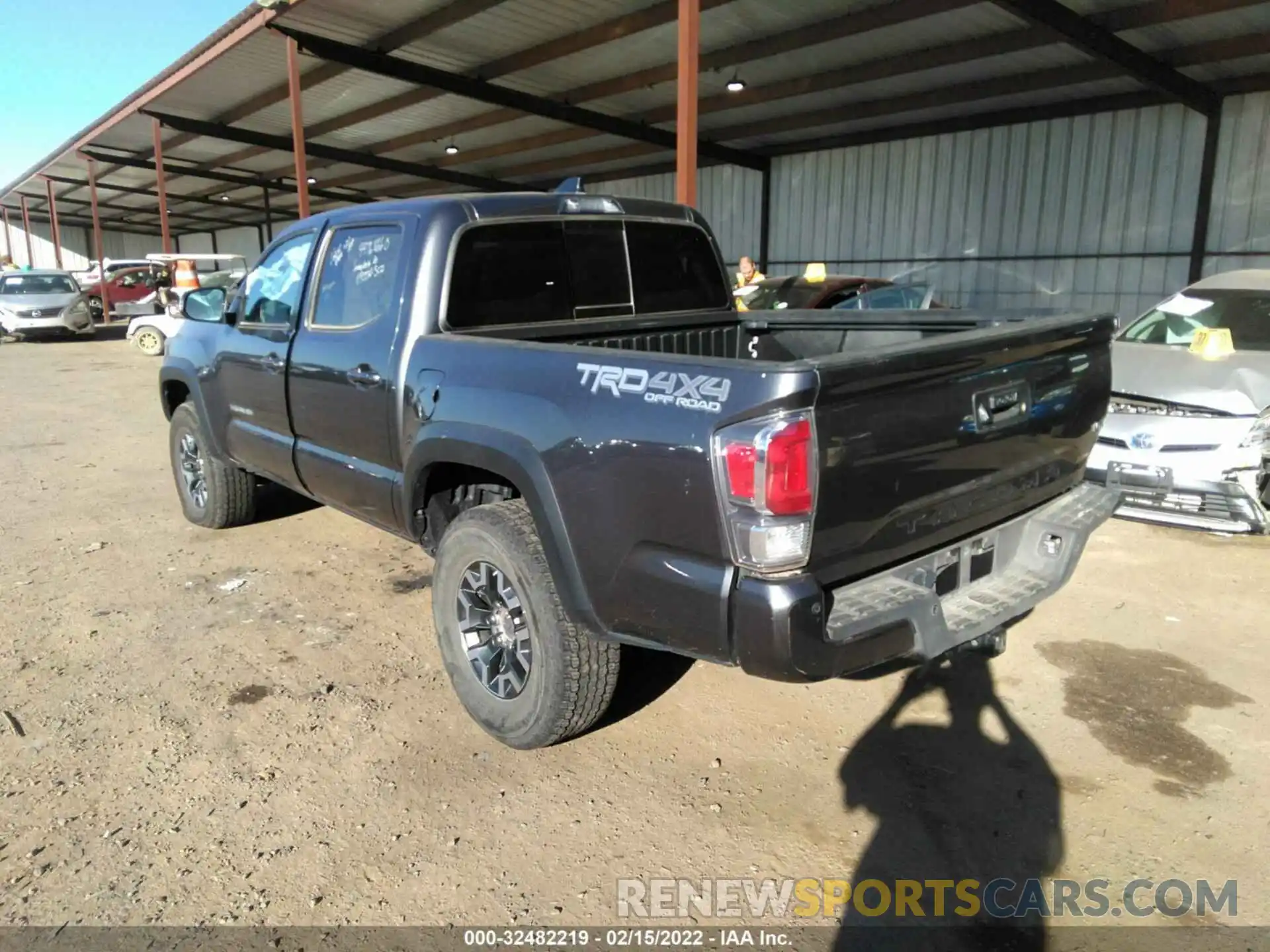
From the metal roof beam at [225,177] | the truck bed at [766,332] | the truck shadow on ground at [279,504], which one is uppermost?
the metal roof beam at [225,177]

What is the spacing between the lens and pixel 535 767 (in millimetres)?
3117

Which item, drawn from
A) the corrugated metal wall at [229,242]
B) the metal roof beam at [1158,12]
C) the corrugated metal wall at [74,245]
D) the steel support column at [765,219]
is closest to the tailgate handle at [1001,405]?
the metal roof beam at [1158,12]

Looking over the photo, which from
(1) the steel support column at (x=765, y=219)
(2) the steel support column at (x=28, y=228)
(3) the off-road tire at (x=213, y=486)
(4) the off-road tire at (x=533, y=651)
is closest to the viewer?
(4) the off-road tire at (x=533, y=651)

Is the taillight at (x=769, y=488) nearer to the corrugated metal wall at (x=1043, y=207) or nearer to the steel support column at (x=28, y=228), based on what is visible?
the corrugated metal wall at (x=1043, y=207)

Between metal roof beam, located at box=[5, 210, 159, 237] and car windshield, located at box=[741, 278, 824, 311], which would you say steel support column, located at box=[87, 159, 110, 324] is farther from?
car windshield, located at box=[741, 278, 824, 311]

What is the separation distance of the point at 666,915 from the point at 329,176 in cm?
2859

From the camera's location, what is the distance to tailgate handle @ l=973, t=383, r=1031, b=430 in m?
2.67

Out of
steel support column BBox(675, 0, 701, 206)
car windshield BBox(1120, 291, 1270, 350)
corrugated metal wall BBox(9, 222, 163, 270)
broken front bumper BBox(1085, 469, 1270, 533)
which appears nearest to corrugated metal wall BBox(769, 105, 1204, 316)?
car windshield BBox(1120, 291, 1270, 350)

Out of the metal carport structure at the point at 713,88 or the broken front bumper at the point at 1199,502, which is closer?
the broken front bumper at the point at 1199,502

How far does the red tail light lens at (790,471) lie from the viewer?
2.16 metres

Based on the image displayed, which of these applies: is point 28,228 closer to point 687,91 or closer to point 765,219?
point 765,219

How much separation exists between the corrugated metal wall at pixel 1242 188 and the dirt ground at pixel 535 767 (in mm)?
11089

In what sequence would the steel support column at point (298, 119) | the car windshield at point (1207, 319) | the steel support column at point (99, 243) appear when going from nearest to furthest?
the car windshield at point (1207, 319), the steel support column at point (298, 119), the steel support column at point (99, 243)

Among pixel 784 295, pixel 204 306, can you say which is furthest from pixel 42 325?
pixel 204 306
